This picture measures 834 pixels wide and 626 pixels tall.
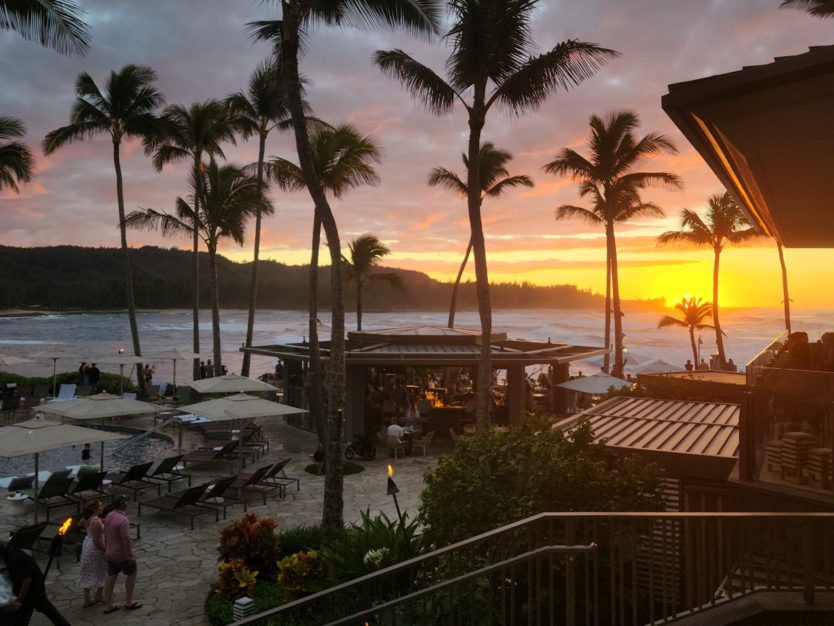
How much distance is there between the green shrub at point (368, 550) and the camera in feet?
24.2

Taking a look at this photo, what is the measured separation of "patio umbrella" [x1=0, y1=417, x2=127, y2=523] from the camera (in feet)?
35.6

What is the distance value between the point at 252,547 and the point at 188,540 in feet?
8.83

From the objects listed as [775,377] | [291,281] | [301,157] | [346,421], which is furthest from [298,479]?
[291,281]

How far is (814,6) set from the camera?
24.1m

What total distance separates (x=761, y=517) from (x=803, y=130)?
273cm

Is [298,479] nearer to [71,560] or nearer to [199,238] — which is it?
[71,560]

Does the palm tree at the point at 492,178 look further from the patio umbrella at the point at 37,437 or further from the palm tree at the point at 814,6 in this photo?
the patio umbrella at the point at 37,437

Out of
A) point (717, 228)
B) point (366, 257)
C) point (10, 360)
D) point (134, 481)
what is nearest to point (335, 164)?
point (134, 481)

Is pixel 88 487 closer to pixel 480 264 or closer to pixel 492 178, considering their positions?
pixel 480 264

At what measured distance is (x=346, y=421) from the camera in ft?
66.9

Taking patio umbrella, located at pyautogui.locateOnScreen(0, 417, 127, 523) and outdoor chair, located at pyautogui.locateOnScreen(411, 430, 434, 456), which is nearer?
patio umbrella, located at pyautogui.locateOnScreen(0, 417, 127, 523)

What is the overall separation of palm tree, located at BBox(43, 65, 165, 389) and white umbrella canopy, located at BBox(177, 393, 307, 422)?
16.2 metres

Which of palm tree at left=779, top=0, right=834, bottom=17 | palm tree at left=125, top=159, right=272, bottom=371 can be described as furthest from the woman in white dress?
palm tree at left=779, top=0, right=834, bottom=17

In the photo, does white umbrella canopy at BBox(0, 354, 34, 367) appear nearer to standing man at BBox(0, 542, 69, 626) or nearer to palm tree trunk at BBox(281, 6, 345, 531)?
palm tree trunk at BBox(281, 6, 345, 531)
